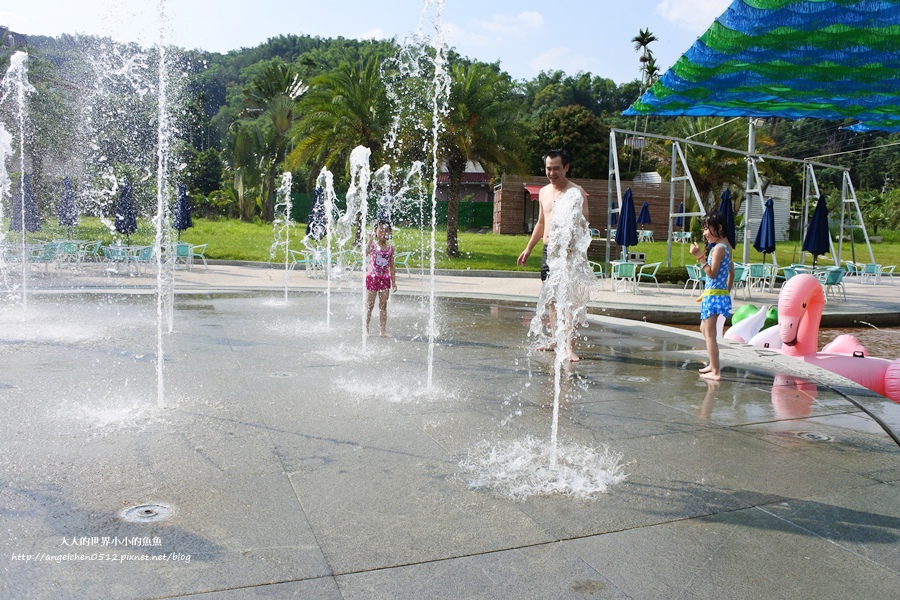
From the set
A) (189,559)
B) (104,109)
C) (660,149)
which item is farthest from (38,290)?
(660,149)

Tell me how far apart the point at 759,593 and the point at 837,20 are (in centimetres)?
596

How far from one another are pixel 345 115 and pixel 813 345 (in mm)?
21663

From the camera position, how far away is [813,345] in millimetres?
7008

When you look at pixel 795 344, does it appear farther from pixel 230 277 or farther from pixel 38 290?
pixel 230 277

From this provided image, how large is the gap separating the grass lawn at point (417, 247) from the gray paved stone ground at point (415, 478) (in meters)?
14.3

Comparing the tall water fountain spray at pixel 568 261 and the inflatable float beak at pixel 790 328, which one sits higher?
the tall water fountain spray at pixel 568 261

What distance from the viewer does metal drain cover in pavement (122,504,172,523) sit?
296 cm

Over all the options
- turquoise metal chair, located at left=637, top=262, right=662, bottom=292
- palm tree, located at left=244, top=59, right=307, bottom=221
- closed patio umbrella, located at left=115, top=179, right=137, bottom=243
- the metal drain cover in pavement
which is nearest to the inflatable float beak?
the metal drain cover in pavement

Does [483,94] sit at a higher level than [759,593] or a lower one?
higher

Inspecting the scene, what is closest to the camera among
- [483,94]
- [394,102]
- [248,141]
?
[483,94]

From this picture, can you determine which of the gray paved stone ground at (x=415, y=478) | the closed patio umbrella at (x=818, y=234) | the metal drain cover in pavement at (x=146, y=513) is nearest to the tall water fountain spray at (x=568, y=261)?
the gray paved stone ground at (x=415, y=478)

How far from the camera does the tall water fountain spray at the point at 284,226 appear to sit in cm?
1769

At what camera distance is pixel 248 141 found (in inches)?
1731

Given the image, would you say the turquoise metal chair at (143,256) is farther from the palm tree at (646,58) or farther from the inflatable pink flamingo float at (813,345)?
the palm tree at (646,58)
